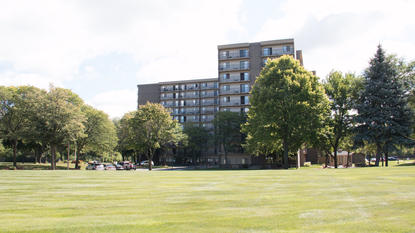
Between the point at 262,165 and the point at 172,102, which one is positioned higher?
the point at 172,102

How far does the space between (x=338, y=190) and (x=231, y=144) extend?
58.4 meters

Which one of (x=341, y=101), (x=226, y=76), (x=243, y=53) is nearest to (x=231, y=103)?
(x=226, y=76)

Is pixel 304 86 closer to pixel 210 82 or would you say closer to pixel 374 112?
pixel 374 112

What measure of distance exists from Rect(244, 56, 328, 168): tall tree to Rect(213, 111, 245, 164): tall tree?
80.0 feet

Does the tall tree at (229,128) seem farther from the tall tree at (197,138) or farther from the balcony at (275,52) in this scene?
the balcony at (275,52)

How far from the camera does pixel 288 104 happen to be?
39719 millimetres

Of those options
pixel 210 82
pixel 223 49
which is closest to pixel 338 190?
pixel 223 49

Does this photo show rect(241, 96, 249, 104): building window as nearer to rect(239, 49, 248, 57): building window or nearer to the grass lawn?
rect(239, 49, 248, 57): building window

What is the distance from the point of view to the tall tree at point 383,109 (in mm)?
38594

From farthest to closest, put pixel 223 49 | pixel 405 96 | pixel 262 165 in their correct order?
pixel 223 49 → pixel 262 165 → pixel 405 96

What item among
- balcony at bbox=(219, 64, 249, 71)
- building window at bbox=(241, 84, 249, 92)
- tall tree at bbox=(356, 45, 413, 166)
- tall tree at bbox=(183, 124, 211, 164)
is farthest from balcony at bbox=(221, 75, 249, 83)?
tall tree at bbox=(356, 45, 413, 166)

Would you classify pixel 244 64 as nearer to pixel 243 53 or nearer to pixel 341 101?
pixel 243 53

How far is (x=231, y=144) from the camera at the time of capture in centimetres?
6994

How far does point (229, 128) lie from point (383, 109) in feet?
110
